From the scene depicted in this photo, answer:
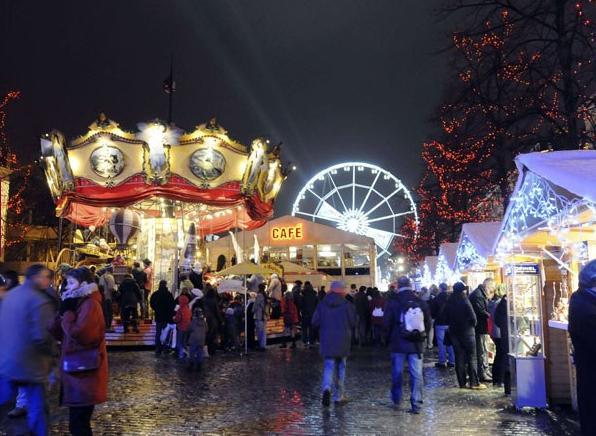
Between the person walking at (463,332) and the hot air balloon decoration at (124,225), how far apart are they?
1639 cm

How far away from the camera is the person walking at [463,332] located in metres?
10.3

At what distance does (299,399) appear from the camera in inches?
371

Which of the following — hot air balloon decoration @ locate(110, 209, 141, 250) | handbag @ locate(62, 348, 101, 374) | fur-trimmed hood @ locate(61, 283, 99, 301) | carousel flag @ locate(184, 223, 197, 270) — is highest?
hot air balloon decoration @ locate(110, 209, 141, 250)

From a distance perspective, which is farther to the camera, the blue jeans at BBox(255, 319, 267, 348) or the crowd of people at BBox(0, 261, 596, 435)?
the blue jeans at BBox(255, 319, 267, 348)

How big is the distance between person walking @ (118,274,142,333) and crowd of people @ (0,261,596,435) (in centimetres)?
3

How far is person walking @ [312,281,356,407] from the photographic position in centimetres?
893

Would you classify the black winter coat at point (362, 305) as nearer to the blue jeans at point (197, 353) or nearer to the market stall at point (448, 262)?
the market stall at point (448, 262)

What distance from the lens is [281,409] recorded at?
8578mm

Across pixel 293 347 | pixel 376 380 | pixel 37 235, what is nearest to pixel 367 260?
pixel 37 235

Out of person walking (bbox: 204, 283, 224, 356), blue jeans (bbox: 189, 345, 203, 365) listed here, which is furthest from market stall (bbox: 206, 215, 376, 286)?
blue jeans (bbox: 189, 345, 203, 365)

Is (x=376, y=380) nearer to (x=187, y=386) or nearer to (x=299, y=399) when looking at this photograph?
(x=299, y=399)

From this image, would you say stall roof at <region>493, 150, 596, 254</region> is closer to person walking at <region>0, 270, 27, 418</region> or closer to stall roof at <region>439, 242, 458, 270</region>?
person walking at <region>0, 270, 27, 418</region>

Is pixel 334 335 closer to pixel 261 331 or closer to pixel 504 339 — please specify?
pixel 504 339

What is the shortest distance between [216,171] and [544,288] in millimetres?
13980
